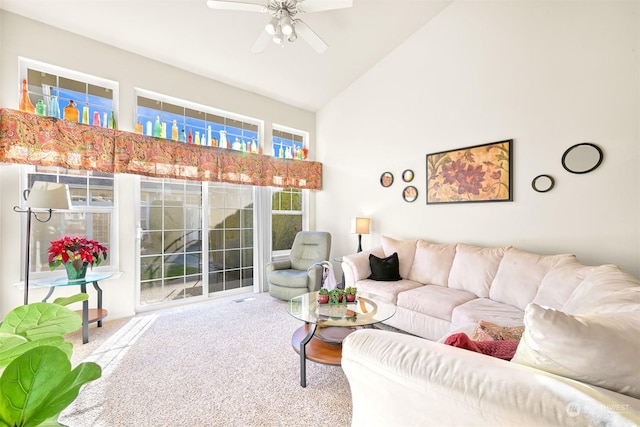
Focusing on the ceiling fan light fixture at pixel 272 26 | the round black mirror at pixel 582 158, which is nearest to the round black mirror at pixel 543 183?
the round black mirror at pixel 582 158

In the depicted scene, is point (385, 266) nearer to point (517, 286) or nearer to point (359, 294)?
point (359, 294)

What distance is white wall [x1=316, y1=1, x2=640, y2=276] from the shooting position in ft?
7.97

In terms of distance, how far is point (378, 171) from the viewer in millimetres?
4234

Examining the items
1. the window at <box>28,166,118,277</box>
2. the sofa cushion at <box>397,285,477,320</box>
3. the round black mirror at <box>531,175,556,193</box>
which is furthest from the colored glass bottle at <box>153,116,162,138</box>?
the round black mirror at <box>531,175,556,193</box>

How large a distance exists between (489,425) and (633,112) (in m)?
3.06

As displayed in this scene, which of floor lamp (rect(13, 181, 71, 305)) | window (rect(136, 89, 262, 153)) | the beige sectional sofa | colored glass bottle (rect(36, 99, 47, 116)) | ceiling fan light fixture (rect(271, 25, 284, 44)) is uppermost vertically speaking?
ceiling fan light fixture (rect(271, 25, 284, 44))

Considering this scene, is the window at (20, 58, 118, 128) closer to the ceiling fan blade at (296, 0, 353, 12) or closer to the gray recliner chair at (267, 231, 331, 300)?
the ceiling fan blade at (296, 0, 353, 12)

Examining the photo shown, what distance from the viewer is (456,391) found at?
0.83 metres

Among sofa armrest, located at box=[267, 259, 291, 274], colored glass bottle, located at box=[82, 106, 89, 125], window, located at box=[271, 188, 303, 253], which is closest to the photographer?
colored glass bottle, located at box=[82, 106, 89, 125]

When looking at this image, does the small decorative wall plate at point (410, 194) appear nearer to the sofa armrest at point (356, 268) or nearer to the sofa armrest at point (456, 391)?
the sofa armrest at point (356, 268)

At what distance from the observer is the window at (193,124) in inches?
137

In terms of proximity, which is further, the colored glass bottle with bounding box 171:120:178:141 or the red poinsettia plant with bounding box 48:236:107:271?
the colored glass bottle with bounding box 171:120:178:141

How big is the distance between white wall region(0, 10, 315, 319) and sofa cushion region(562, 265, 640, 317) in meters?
4.07

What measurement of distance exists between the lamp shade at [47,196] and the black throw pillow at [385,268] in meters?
3.14
